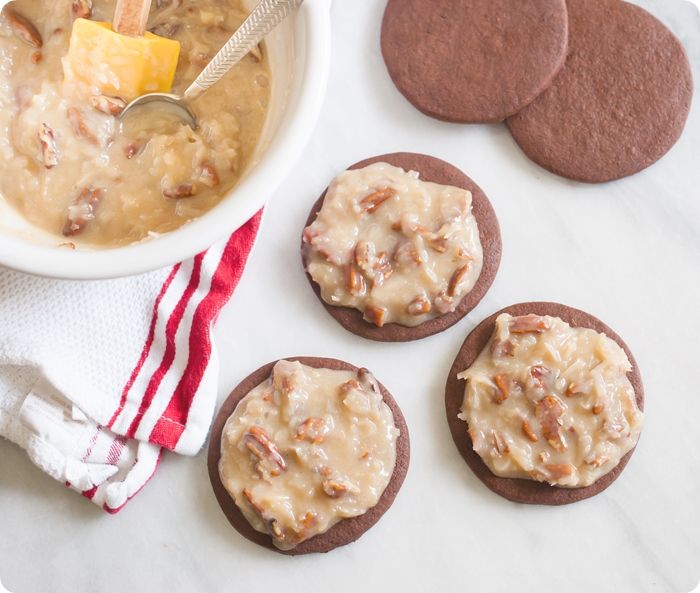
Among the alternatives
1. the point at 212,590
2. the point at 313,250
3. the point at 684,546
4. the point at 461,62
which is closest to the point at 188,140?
the point at 313,250

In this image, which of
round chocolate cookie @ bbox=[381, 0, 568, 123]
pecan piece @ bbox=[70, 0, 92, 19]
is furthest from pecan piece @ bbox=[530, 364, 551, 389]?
pecan piece @ bbox=[70, 0, 92, 19]

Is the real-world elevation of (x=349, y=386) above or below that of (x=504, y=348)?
below

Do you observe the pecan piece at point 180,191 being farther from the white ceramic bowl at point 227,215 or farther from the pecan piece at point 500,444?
the pecan piece at point 500,444

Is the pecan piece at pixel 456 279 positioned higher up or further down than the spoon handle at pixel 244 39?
further down

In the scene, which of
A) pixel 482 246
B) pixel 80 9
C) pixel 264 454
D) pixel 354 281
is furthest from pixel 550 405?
pixel 80 9

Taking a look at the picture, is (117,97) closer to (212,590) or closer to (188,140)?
(188,140)

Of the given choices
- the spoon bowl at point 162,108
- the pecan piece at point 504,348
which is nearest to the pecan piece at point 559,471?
the pecan piece at point 504,348

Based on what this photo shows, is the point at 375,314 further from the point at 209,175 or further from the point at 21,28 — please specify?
the point at 21,28
